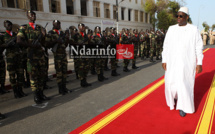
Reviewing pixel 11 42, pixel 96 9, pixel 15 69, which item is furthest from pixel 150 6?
pixel 15 69

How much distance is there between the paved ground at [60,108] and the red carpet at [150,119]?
0.30 meters

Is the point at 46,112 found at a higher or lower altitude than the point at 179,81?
lower

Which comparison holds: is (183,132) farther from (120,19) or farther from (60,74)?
(120,19)

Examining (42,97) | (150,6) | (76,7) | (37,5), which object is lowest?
(42,97)

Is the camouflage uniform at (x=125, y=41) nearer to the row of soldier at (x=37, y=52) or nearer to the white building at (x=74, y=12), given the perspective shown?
the row of soldier at (x=37, y=52)

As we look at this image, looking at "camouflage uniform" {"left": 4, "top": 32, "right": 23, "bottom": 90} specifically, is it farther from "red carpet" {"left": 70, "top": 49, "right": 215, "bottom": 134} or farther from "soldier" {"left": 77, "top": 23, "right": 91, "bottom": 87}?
"red carpet" {"left": 70, "top": 49, "right": 215, "bottom": 134}

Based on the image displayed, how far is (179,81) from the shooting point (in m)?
3.00

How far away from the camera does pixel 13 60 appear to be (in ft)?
15.3

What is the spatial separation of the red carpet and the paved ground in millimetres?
304

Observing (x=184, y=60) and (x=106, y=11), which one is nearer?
(x=184, y=60)

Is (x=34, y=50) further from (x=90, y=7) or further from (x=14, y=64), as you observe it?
(x=90, y=7)

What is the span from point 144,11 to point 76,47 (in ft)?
105

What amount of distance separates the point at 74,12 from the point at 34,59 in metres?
18.2

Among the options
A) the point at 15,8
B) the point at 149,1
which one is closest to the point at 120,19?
the point at 149,1
